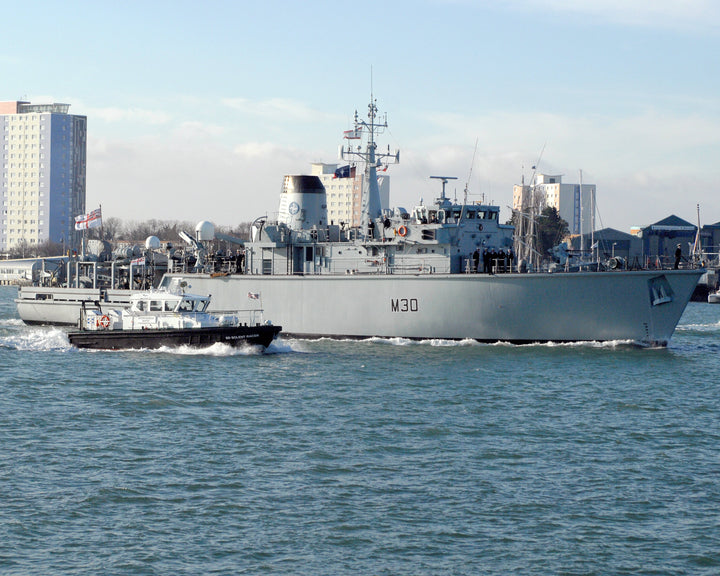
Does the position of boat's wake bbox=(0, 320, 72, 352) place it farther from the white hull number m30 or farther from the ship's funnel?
the white hull number m30

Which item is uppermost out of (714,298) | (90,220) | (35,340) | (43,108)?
(43,108)

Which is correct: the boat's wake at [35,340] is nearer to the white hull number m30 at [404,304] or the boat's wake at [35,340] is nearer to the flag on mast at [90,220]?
the flag on mast at [90,220]

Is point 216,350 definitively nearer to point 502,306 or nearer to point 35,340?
point 35,340

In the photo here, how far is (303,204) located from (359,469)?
31.9 metres

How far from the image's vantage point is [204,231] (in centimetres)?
5412

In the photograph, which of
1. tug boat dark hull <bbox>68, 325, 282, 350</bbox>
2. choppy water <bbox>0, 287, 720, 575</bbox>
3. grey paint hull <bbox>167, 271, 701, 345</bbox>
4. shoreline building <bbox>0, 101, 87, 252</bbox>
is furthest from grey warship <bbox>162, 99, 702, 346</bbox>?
shoreline building <bbox>0, 101, 87, 252</bbox>

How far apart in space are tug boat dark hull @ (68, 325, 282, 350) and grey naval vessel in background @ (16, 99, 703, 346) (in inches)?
90.8

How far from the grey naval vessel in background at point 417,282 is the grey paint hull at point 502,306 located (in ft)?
0.15

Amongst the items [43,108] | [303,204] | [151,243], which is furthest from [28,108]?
[303,204]

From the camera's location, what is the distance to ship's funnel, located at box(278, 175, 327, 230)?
1971 inches

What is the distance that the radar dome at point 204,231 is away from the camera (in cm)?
5391

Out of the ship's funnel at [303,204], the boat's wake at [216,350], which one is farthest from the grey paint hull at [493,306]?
the boat's wake at [216,350]

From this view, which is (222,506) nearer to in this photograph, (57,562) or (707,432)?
(57,562)

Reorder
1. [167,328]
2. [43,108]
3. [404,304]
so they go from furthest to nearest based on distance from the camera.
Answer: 1. [43,108]
2. [404,304]
3. [167,328]
